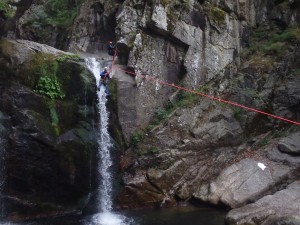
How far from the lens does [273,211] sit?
11.4 metres

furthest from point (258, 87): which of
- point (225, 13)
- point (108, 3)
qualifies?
point (108, 3)

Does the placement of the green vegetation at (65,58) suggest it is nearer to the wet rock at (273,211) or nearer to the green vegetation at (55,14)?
the green vegetation at (55,14)

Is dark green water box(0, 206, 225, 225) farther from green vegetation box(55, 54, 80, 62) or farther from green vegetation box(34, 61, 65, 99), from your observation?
green vegetation box(55, 54, 80, 62)

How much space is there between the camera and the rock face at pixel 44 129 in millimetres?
13625

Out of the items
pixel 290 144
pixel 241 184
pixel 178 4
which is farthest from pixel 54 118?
pixel 290 144

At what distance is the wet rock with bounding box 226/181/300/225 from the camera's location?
35.5ft

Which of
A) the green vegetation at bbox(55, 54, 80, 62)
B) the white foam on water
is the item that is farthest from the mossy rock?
the white foam on water

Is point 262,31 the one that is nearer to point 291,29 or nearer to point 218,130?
point 291,29

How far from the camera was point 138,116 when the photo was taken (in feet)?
53.7

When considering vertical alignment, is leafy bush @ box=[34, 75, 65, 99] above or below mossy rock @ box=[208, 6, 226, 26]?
below

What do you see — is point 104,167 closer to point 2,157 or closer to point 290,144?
point 2,157

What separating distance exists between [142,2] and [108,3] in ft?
8.67

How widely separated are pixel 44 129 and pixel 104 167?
2831 mm

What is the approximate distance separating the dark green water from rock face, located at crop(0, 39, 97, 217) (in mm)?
913
